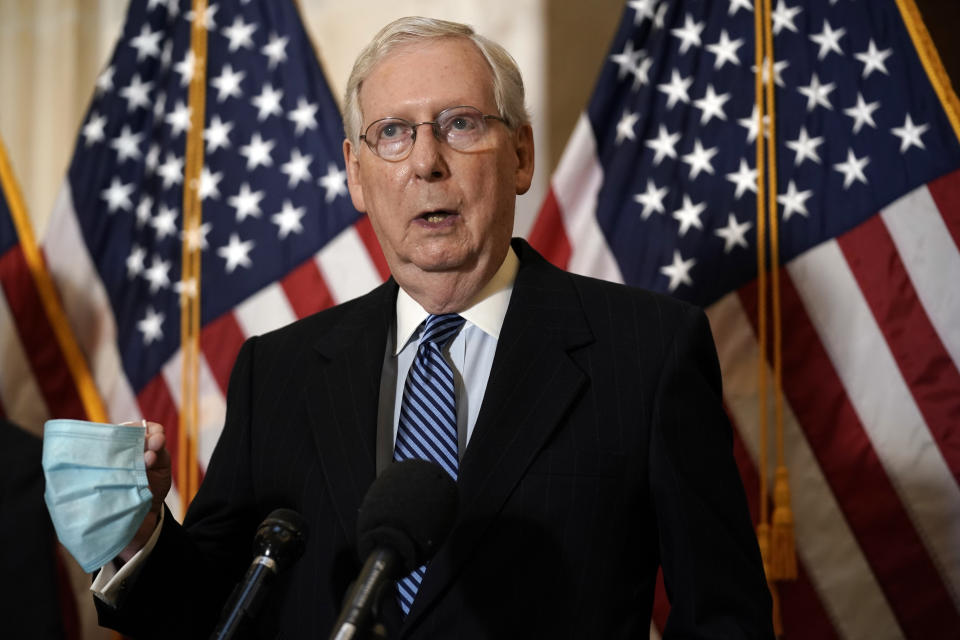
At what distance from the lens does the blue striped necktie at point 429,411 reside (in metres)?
1.41

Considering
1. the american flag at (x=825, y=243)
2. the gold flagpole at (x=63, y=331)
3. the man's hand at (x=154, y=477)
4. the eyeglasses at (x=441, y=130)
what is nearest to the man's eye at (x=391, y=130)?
the eyeglasses at (x=441, y=130)

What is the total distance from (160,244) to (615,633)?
6.93 feet

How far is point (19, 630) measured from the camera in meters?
1.47

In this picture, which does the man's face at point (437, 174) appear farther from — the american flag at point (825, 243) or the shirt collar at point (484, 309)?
the american flag at point (825, 243)

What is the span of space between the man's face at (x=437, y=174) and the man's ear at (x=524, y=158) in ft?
0.28

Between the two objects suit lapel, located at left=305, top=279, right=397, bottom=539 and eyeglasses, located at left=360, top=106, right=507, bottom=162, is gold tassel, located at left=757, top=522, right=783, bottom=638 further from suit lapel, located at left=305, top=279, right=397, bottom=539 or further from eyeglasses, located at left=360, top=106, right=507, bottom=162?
eyeglasses, located at left=360, top=106, right=507, bottom=162

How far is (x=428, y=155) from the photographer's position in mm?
1481

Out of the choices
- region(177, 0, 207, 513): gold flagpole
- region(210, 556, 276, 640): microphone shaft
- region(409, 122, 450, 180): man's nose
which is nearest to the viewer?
region(210, 556, 276, 640): microphone shaft

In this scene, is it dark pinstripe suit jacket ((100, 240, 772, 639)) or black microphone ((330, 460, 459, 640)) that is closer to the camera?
black microphone ((330, 460, 459, 640))

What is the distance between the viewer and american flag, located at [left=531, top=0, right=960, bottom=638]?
2377 mm

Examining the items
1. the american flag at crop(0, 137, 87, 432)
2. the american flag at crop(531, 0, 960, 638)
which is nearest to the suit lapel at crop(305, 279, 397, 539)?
the american flag at crop(531, 0, 960, 638)

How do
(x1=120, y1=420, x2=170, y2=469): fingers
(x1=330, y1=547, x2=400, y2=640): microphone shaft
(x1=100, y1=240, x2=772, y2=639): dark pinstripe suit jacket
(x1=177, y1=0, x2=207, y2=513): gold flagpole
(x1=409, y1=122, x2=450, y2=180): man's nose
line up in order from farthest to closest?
(x1=177, y1=0, x2=207, y2=513): gold flagpole
(x1=409, y1=122, x2=450, y2=180): man's nose
(x1=100, y1=240, x2=772, y2=639): dark pinstripe suit jacket
(x1=120, y1=420, x2=170, y2=469): fingers
(x1=330, y1=547, x2=400, y2=640): microphone shaft

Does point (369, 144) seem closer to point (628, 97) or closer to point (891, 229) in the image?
point (628, 97)

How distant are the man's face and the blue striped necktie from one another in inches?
4.0
